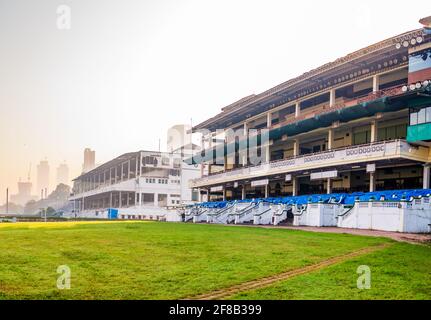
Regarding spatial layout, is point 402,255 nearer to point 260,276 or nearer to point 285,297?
point 260,276

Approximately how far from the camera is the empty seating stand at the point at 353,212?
26406 millimetres

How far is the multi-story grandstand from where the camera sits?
33812mm

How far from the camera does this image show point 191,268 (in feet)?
40.7

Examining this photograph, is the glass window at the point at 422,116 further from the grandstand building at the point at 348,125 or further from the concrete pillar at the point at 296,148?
the concrete pillar at the point at 296,148

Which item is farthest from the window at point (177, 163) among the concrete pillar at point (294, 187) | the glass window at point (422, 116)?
the glass window at point (422, 116)

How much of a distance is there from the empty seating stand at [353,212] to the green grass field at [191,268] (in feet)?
27.5

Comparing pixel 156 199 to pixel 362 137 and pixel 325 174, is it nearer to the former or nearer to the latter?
pixel 325 174

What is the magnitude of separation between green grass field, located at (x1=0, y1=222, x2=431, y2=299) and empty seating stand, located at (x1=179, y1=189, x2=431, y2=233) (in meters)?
8.38

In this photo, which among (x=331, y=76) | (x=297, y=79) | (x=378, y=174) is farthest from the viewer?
(x=297, y=79)

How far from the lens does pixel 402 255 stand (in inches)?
613

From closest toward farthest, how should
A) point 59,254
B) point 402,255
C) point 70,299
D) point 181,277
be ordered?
point 70,299, point 181,277, point 59,254, point 402,255

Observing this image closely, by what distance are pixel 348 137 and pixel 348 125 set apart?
160 cm
